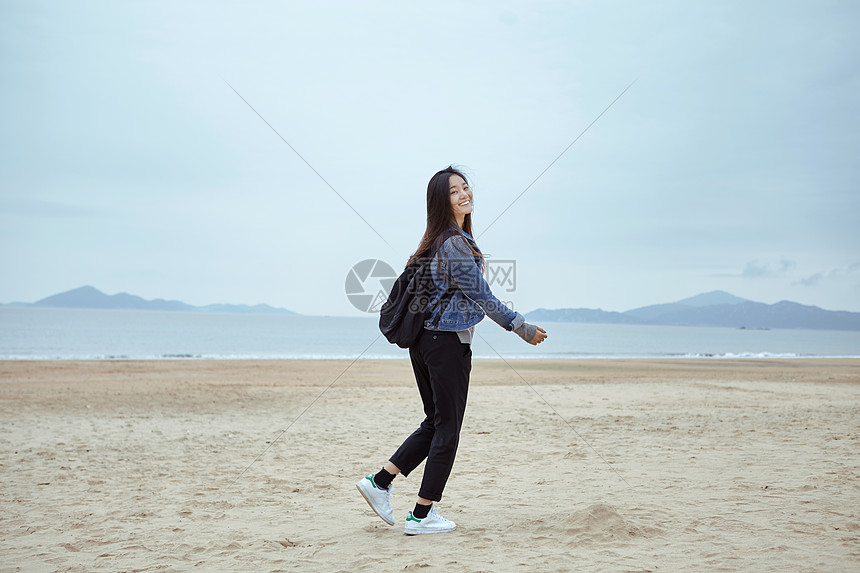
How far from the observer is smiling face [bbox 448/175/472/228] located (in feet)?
11.8

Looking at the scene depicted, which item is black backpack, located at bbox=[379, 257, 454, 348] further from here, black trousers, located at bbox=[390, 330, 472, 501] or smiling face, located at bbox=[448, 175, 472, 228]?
smiling face, located at bbox=[448, 175, 472, 228]

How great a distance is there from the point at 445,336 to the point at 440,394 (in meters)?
0.32

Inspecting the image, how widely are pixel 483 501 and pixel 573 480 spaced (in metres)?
0.97

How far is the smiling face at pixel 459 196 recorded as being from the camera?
3.59 meters

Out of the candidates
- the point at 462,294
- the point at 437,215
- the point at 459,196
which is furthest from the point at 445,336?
the point at 459,196

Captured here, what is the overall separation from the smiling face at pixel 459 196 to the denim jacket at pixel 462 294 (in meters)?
0.16

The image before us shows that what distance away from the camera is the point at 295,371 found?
19875 mm

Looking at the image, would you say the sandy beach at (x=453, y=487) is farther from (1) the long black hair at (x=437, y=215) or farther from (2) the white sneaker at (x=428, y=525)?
(1) the long black hair at (x=437, y=215)

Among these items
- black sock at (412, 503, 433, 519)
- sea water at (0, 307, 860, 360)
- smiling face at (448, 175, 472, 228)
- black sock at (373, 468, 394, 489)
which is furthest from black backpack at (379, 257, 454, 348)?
sea water at (0, 307, 860, 360)

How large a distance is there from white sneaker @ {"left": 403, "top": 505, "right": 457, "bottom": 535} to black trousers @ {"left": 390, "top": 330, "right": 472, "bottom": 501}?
0.17 m

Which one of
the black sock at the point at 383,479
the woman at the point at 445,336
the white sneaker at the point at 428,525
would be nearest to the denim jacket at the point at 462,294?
the woman at the point at 445,336

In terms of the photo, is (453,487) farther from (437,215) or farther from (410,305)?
(437,215)

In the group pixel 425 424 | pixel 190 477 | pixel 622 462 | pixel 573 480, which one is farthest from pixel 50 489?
pixel 622 462

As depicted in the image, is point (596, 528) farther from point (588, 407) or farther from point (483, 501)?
point (588, 407)
